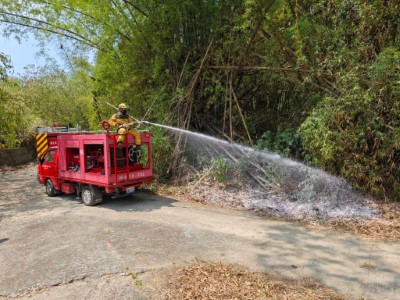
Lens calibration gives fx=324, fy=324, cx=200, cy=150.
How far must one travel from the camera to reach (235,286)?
354cm

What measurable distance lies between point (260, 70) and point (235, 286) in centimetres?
648

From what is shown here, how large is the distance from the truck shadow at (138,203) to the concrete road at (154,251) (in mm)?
147

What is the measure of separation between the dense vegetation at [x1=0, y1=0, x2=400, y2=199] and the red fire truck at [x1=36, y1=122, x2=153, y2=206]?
3.85 ft

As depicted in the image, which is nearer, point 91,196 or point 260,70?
point 91,196

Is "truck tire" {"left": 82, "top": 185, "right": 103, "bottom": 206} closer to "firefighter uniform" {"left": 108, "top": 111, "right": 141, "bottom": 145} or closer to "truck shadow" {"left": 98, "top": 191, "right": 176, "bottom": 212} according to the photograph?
"truck shadow" {"left": 98, "top": 191, "right": 176, "bottom": 212}

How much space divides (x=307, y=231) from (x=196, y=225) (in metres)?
1.89

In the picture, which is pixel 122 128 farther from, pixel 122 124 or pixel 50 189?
pixel 50 189

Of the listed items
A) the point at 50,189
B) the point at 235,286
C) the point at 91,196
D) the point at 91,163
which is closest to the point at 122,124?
the point at 91,163

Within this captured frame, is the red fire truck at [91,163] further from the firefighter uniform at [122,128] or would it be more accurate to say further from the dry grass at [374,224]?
the dry grass at [374,224]

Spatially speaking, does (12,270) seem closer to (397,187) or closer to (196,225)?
(196,225)

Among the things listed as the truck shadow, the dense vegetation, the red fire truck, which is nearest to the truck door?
the red fire truck

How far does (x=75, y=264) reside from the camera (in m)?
4.21

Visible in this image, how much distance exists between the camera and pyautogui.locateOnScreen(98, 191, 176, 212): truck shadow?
6.95m

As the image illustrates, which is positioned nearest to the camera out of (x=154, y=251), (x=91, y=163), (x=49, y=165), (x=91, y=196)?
(x=154, y=251)
